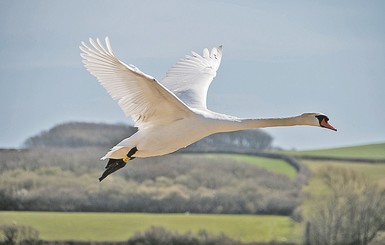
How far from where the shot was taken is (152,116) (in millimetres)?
13102

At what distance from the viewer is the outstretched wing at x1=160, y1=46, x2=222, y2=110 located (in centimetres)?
1408

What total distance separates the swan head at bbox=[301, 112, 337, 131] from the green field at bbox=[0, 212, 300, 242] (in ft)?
64.5

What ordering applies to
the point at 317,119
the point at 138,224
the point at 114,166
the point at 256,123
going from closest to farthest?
the point at 256,123 < the point at 317,119 < the point at 114,166 < the point at 138,224

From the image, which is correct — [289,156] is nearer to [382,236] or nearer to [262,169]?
[262,169]

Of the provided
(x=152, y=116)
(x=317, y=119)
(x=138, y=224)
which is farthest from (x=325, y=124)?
(x=138, y=224)

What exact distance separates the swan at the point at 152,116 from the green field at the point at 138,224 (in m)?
19.5

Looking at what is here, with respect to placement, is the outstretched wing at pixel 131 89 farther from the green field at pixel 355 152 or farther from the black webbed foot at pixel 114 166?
the green field at pixel 355 152

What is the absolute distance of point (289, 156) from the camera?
3681cm

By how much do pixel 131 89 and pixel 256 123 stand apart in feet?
4.13

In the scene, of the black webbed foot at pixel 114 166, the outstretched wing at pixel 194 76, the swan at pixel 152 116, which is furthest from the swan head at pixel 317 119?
the black webbed foot at pixel 114 166

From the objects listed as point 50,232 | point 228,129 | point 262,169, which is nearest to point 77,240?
point 50,232

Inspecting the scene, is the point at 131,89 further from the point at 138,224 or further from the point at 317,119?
the point at 138,224

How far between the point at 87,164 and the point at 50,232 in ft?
6.80

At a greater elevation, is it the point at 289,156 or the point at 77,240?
the point at 289,156
